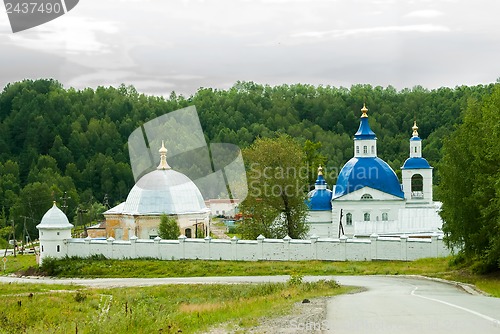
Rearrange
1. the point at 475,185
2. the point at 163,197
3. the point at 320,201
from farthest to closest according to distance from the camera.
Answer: the point at 320,201 < the point at 163,197 < the point at 475,185

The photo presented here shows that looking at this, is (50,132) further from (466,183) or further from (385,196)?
(466,183)

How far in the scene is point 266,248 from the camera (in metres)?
36.3

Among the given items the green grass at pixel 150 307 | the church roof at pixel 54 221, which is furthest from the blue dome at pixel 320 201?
the green grass at pixel 150 307

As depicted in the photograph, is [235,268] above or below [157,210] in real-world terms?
below

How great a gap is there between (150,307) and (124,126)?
78049 mm

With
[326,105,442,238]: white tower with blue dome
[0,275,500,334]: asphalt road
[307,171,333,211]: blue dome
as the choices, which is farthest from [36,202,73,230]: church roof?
[0,275,500,334]: asphalt road

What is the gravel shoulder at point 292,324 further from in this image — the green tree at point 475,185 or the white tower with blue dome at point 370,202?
the white tower with blue dome at point 370,202

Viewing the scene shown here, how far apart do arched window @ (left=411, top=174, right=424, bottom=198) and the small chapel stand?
41.6 ft

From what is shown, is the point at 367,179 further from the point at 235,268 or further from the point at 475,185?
the point at 475,185

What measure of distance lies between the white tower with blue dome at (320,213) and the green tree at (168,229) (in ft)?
26.9

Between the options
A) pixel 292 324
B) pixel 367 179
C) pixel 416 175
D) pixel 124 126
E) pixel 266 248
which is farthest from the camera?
pixel 124 126

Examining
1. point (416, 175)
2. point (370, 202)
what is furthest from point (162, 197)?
point (416, 175)

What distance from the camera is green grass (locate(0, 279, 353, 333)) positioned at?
1297cm

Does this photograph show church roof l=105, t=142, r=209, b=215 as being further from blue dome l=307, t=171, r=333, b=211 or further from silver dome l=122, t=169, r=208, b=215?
blue dome l=307, t=171, r=333, b=211
